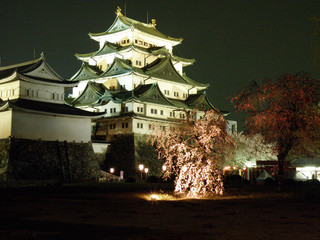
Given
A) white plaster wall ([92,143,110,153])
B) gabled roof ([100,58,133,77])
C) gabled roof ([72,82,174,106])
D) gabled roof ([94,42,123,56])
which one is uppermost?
gabled roof ([94,42,123,56])

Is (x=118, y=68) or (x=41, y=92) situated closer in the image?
(x=41, y=92)

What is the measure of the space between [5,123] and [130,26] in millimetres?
25726

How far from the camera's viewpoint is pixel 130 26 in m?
58.4

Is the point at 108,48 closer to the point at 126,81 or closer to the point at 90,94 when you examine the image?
the point at 126,81

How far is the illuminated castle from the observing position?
2015 inches

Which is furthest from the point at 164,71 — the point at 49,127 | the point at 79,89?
the point at 49,127

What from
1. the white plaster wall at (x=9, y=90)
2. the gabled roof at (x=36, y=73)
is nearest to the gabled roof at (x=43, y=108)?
the white plaster wall at (x=9, y=90)

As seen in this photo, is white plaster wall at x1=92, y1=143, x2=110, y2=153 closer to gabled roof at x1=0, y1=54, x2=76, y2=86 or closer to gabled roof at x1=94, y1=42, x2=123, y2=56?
gabled roof at x1=0, y1=54, x2=76, y2=86

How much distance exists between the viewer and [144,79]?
183ft

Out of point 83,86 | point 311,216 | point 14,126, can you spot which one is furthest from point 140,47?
point 311,216

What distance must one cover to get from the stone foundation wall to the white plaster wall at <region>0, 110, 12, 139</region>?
77cm

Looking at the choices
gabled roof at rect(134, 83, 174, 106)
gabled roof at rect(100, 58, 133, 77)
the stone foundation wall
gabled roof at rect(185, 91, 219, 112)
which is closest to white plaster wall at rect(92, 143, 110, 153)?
the stone foundation wall

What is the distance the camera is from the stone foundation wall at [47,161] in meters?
37.1

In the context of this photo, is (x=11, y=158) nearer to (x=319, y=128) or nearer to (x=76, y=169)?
(x=76, y=169)
